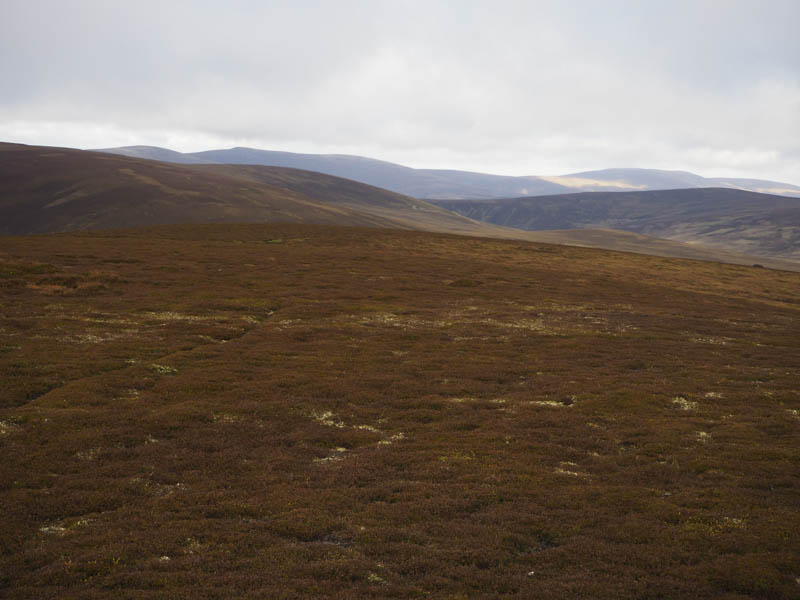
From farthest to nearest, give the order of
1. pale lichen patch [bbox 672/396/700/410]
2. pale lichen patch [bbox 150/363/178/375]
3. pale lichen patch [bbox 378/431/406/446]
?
pale lichen patch [bbox 150/363/178/375], pale lichen patch [bbox 672/396/700/410], pale lichen patch [bbox 378/431/406/446]

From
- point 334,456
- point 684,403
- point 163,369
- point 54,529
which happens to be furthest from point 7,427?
point 684,403

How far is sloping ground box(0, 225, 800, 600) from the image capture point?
11680 millimetres

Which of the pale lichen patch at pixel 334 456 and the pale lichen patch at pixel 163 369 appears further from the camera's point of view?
the pale lichen patch at pixel 163 369

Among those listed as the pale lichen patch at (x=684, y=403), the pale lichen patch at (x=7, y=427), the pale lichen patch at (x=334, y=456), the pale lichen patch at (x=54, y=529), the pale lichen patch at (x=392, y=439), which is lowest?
the pale lichen patch at (x=7, y=427)

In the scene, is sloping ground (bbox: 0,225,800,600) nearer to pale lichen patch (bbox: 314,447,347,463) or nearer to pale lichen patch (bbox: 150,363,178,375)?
pale lichen patch (bbox: 314,447,347,463)

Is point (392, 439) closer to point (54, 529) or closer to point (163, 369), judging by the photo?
point (54, 529)

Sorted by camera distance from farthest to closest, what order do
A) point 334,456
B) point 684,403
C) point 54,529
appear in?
point 684,403 < point 334,456 < point 54,529

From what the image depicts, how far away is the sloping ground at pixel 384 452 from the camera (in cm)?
1168

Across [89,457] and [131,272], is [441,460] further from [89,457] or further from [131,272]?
[131,272]

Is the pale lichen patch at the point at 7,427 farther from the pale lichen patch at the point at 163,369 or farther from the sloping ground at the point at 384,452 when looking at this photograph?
the pale lichen patch at the point at 163,369

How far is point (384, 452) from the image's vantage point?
1867 cm

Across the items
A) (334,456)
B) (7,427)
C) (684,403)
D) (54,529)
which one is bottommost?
(7,427)

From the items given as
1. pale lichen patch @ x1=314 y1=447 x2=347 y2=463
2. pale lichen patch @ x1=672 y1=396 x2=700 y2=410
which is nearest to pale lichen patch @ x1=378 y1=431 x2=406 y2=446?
pale lichen patch @ x1=314 y1=447 x2=347 y2=463

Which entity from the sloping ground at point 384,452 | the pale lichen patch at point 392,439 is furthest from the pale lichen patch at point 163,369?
the pale lichen patch at point 392,439
